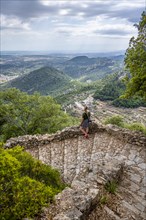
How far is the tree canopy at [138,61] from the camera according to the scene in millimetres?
17266

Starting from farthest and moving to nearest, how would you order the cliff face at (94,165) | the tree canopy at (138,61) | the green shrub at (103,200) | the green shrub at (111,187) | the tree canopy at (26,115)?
the tree canopy at (26,115) < the tree canopy at (138,61) < the green shrub at (111,187) < the green shrub at (103,200) < the cliff face at (94,165)

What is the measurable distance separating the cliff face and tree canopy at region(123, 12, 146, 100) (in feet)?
12.1

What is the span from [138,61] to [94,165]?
847 cm

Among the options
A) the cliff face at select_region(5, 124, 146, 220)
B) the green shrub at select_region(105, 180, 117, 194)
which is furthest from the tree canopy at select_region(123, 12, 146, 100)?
the green shrub at select_region(105, 180, 117, 194)

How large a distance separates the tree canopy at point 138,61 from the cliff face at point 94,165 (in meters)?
3.69

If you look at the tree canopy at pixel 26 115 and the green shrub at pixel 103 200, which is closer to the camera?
the green shrub at pixel 103 200

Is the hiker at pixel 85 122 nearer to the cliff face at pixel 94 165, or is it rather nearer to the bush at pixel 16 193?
the cliff face at pixel 94 165

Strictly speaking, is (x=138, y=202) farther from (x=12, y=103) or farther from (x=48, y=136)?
(x=12, y=103)

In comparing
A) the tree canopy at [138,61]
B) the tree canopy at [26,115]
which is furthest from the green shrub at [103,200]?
the tree canopy at [26,115]

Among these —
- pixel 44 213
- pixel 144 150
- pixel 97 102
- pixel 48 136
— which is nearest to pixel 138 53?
pixel 144 150

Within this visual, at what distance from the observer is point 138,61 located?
17578mm

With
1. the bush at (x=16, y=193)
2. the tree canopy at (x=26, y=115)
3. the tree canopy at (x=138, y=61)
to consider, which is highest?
the tree canopy at (x=138, y=61)

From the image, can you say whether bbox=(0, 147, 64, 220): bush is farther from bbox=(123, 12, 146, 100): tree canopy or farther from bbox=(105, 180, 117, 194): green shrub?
bbox=(123, 12, 146, 100): tree canopy

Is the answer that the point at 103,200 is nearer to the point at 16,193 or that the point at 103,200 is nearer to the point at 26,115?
the point at 16,193
